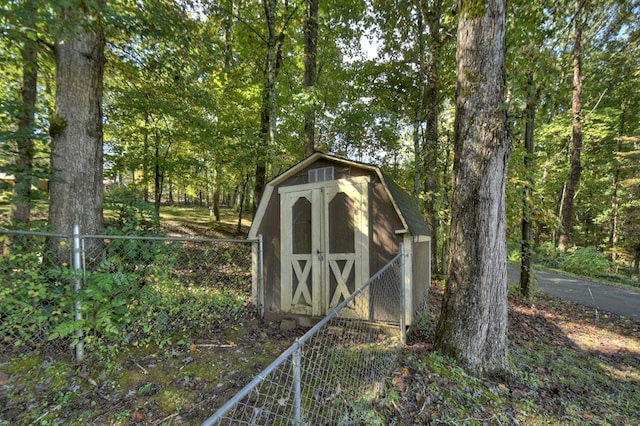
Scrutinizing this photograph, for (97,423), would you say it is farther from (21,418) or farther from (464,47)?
(464,47)

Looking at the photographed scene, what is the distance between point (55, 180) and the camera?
11.6ft

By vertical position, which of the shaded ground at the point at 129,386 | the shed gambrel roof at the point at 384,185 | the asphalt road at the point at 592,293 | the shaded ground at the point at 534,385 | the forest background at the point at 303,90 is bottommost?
the asphalt road at the point at 592,293

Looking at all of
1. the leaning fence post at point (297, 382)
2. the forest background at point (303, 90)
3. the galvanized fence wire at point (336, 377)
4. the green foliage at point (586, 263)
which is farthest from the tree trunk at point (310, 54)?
the green foliage at point (586, 263)

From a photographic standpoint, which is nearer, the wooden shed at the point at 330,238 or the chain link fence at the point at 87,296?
the chain link fence at the point at 87,296

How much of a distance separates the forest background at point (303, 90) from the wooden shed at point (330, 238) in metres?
2.18

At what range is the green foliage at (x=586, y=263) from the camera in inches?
508

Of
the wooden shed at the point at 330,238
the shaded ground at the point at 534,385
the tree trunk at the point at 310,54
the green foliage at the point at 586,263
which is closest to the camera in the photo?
the shaded ground at the point at 534,385

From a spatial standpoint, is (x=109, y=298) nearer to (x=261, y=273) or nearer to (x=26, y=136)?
(x=26, y=136)

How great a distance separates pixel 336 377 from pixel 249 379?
3.42ft

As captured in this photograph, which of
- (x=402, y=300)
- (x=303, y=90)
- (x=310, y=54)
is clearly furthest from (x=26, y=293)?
(x=310, y=54)

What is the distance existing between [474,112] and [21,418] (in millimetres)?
5540

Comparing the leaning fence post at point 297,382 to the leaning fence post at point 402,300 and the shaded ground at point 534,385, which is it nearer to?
the shaded ground at point 534,385

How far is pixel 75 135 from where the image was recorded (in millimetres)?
3887

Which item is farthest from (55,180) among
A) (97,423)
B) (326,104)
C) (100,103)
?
(326,104)
